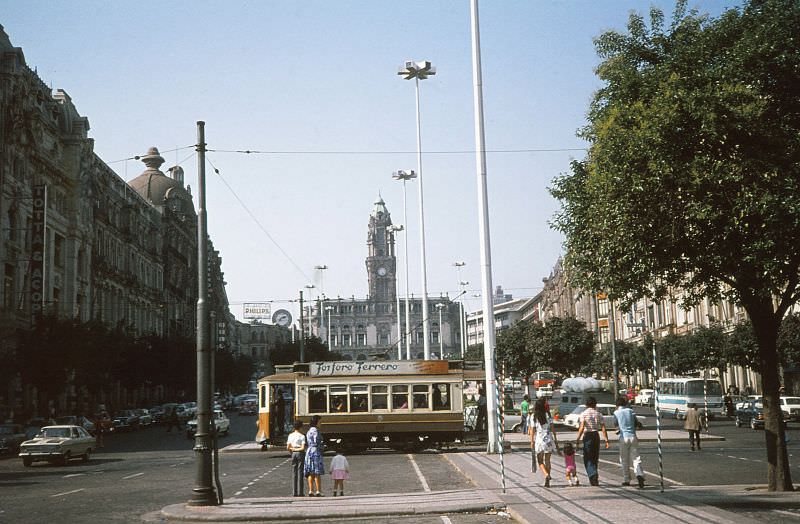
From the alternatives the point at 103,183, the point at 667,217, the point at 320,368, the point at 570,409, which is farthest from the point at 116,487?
the point at 103,183

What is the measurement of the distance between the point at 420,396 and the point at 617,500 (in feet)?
54.1

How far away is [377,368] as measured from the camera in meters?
31.7

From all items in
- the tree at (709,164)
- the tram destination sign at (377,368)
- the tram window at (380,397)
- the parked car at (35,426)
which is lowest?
the parked car at (35,426)

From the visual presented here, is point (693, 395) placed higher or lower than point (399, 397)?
lower

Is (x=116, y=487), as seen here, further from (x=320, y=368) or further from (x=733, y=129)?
(x=733, y=129)

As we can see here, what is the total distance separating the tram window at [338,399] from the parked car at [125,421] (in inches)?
1118

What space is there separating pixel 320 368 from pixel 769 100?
19.7 metres

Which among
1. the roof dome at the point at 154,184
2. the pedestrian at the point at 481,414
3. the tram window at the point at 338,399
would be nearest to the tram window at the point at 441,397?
the pedestrian at the point at 481,414

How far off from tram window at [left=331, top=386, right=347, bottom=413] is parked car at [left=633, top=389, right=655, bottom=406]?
41.9 metres

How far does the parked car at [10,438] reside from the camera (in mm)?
36750

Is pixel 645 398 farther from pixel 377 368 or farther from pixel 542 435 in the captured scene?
pixel 542 435

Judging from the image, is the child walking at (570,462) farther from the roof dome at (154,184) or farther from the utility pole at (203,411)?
the roof dome at (154,184)

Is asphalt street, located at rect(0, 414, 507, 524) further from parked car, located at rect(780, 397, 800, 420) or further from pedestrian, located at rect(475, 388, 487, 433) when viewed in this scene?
parked car, located at rect(780, 397, 800, 420)

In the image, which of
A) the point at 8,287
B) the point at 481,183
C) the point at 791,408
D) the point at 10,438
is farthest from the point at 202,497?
the point at 8,287
